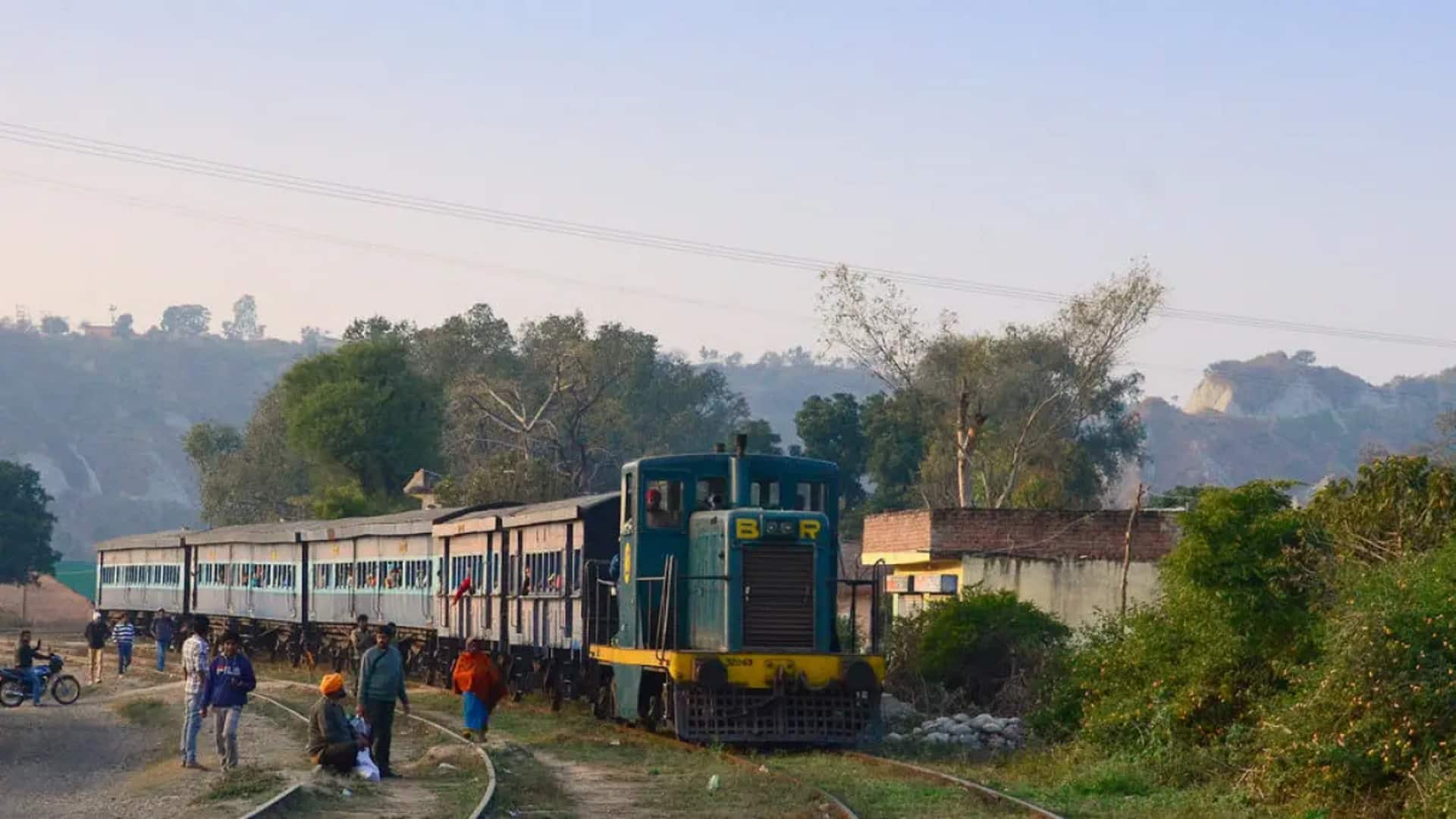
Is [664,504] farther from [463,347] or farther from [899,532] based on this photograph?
[463,347]

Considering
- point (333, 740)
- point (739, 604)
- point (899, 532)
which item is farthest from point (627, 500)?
point (899, 532)

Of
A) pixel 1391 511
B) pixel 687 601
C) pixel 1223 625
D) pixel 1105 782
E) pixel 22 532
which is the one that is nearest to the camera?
pixel 1105 782

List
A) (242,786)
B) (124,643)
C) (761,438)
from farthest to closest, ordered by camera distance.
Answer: (761,438)
(124,643)
(242,786)

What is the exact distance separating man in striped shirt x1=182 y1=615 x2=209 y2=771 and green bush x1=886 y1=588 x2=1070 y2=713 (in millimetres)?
11040

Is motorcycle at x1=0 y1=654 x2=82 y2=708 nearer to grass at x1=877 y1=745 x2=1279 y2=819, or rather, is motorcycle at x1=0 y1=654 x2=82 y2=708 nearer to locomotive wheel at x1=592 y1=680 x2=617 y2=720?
locomotive wheel at x1=592 y1=680 x2=617 y2=720

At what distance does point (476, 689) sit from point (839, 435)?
6368 centimetres

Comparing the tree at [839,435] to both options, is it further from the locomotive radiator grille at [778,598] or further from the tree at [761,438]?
the locomotive radiator grille at [778,598]

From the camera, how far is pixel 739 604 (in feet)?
66.5

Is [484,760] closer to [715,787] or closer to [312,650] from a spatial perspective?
[715,787]

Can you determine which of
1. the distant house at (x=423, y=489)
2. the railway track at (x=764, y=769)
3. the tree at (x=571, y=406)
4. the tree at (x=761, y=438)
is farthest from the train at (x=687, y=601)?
the tree at (x=761, y=438)

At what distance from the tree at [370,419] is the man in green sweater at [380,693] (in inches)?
2259

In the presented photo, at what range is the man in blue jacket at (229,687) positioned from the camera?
18.8m

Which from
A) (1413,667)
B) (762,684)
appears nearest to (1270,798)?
(1413,667)

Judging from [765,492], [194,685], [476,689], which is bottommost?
[476,689]
